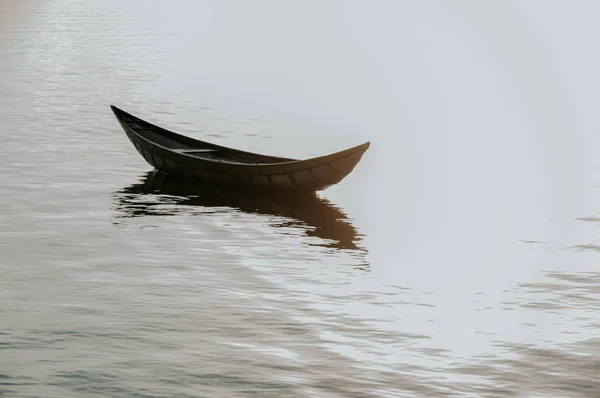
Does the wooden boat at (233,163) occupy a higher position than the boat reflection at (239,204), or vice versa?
the wooden boat at (233,163)

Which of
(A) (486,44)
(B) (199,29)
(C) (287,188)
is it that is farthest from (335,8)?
(C) (287,188)

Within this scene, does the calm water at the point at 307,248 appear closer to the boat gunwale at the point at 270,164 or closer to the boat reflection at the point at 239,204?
the boat reflection at the point at 239,204

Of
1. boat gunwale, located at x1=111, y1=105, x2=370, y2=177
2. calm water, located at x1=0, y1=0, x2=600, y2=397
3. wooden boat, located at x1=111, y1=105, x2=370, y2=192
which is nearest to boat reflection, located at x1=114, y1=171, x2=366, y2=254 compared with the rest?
calm water, located at x1=0, y1=0, x2=600, y2=397

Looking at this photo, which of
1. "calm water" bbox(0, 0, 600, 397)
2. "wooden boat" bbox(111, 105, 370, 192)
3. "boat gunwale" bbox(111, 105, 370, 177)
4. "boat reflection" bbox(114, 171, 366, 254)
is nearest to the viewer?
"calm water" bbox(0, 0, 600, 397)

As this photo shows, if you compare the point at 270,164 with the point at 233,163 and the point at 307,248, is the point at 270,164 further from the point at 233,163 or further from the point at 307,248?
the point at 307,248

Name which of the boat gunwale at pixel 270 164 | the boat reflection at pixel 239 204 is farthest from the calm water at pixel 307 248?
the boat gunwale at pixel 270 164

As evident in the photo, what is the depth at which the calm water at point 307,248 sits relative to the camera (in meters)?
16.6

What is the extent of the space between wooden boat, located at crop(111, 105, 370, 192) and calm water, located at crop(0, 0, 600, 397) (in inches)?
19.1

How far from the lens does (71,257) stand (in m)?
22.3

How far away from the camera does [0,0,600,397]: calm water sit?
16.6 m

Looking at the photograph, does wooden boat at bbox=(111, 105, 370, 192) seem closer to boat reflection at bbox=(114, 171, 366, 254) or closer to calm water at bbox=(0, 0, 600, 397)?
boat reflection at bbox=(114, 171, 366, 254)

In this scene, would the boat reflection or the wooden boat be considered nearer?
the boat reflection

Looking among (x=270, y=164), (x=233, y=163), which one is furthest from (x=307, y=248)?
(x=233, y=163)

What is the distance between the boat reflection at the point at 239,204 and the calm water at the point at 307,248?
0.31 ft
